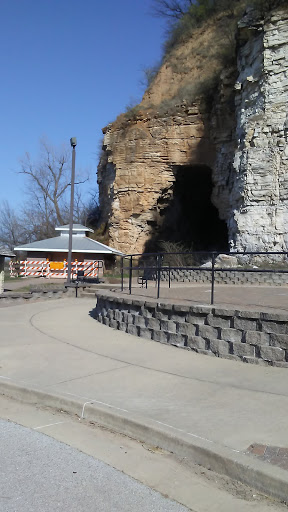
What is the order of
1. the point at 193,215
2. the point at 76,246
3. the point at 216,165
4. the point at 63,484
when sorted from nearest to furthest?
1. the point at 63,484
2. the point at 216,165
3. the point at 76,246
4. the point at 193,215

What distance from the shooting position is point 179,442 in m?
4.24

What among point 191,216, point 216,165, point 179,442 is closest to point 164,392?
point 179,442

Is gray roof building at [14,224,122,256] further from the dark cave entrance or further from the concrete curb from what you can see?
the concrete curb

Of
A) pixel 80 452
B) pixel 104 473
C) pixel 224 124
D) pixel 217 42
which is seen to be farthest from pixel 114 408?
pixel 217 42

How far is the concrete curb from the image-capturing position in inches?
139

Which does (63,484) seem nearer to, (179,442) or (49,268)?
(179,442)

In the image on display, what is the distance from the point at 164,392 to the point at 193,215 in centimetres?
3442

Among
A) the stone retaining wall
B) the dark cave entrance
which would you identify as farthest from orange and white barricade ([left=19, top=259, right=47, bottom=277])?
the stone retaining wall

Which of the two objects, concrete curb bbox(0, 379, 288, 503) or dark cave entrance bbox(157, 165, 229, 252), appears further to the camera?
dark cave entrance bbox(157, 165, 229, 252)

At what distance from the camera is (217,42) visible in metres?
33.6

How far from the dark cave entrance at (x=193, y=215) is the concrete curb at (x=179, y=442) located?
95.2 feet

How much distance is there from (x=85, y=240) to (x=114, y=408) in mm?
29818

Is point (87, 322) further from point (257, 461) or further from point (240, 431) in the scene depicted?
point (257, 461)

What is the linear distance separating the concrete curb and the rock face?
19.8 meters
